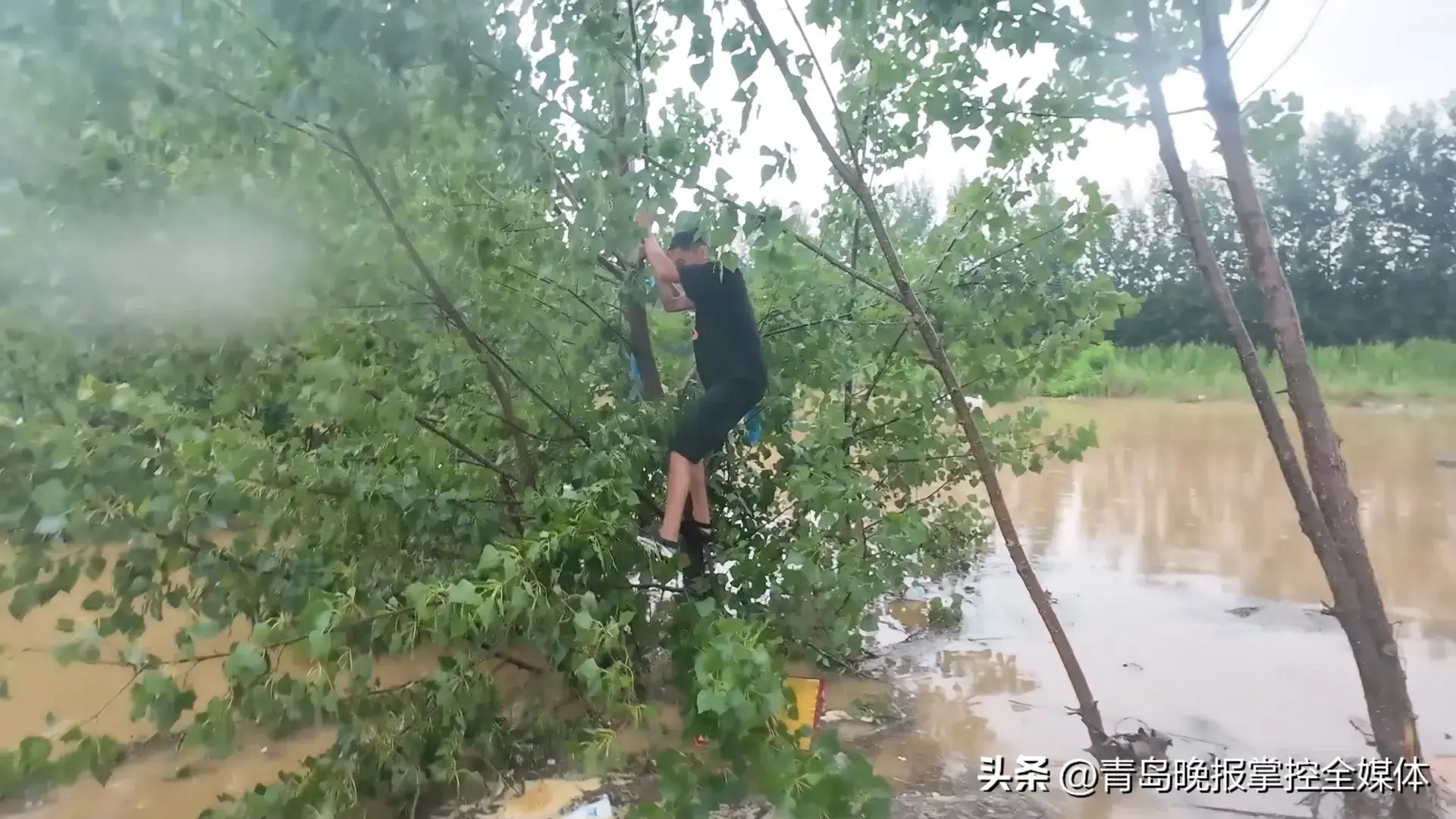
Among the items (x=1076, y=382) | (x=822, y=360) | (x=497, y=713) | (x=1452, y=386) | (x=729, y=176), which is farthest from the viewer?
(x=1452, y=386)

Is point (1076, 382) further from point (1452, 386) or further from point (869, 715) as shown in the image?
point (1452, 386)

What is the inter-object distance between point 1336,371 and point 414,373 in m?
5.36

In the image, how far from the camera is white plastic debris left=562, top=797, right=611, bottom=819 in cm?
236

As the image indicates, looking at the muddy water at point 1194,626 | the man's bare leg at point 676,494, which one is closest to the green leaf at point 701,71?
the man's bare leg at point 676,494

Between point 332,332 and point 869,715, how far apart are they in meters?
2.06

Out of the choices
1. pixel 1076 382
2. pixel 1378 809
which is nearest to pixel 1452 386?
pixel 1076 382

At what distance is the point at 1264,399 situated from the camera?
2.33m

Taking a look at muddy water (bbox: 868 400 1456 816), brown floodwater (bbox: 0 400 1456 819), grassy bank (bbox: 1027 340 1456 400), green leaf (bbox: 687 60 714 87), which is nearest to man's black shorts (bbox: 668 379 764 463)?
green leaf (bbox: 687 60 714 87)

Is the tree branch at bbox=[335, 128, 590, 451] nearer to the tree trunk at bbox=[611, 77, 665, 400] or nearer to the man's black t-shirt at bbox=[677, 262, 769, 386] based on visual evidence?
the tree trunk at bbox=[611, 77, 665, 400]

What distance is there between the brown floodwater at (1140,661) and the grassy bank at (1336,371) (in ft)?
2.21

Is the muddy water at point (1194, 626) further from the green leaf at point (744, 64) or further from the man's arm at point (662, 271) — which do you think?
the green leaf at point (744, 64)

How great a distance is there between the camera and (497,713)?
241cm

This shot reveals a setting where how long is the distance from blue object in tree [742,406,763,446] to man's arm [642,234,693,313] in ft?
1.35

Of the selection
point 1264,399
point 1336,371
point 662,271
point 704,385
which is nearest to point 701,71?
point 662,271
